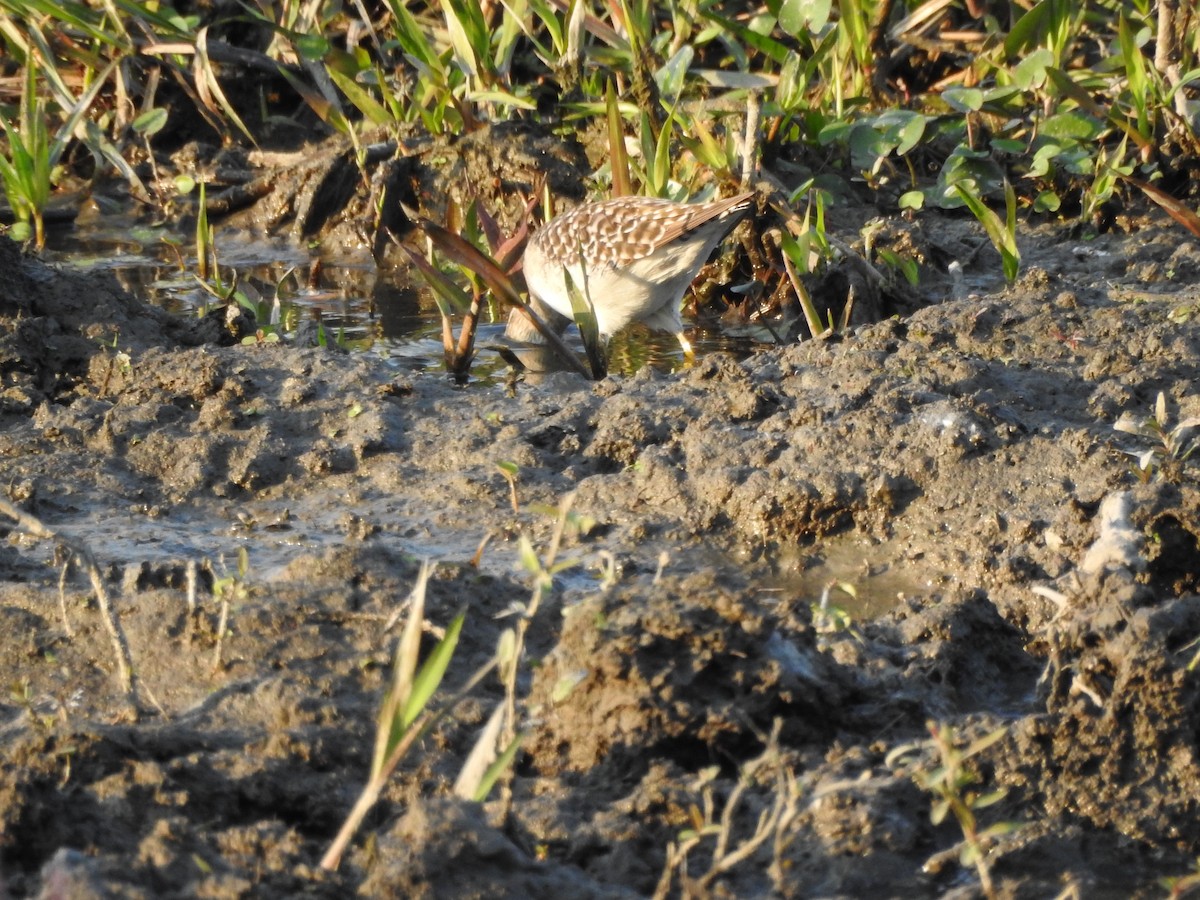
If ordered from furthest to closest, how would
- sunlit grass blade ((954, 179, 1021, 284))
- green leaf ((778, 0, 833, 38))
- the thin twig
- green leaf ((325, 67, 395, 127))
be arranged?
green leaf ((325, 67, 395, 127)) → green leaf ((778, 0, 833, 38)) → sunlit grass blade ((954, 179, 1021, 284)) → the thin twig

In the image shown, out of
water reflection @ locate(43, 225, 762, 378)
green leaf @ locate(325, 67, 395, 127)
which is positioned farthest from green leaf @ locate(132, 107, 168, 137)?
green leaf @ locate(325, 67, 395, 127)

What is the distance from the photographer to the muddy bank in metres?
2.60

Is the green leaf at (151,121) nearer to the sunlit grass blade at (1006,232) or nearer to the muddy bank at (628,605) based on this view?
the muddy bank at (628,605)

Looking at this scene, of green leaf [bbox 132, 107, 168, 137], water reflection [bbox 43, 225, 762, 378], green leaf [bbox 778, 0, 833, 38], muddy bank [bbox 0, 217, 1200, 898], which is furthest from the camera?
green leaf [bbox 132, 107, 168, 137]

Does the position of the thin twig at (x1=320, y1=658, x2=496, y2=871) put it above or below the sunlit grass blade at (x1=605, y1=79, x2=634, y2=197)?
below

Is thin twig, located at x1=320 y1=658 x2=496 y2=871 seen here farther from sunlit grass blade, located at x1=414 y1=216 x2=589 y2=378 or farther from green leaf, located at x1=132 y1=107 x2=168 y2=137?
green leaf, located at x1=132 y1=107 x2=168 y2=137

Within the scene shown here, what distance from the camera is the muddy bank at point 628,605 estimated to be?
102 inches

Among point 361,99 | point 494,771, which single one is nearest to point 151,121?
point 361,99

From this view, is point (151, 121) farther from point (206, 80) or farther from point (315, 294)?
point (315, 294)

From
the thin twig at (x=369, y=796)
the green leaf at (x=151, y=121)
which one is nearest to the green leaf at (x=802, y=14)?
the green leaf at (x=151, y=121)

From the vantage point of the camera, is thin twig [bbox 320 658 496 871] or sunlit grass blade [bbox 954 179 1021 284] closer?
thin twig [bbox 320 658 496 871]

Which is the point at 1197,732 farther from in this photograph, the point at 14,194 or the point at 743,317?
the point at 14,194

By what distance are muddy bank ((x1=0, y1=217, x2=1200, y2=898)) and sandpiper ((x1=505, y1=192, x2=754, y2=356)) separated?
87cm

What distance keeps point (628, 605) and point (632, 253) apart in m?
3.22
